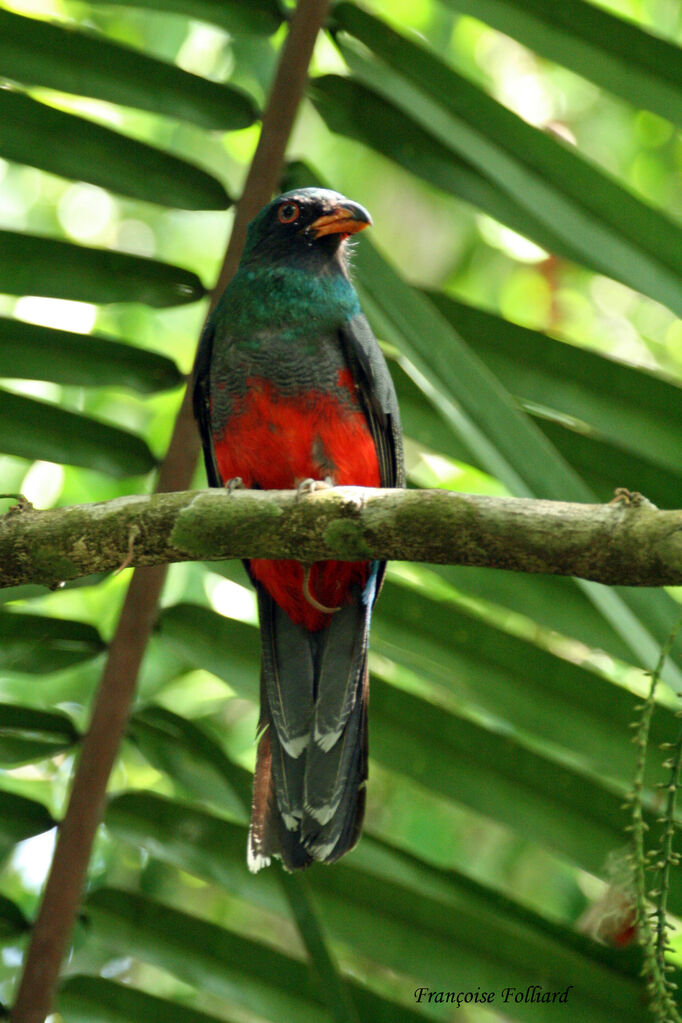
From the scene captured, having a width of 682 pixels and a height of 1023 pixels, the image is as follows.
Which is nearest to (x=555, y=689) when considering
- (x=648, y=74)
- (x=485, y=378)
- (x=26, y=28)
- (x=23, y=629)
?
(x=485, y=378)

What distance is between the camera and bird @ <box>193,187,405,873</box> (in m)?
3.31

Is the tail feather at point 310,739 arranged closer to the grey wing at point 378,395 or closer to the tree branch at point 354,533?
the grey wing at point 378,395

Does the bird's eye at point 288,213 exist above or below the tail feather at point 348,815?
above

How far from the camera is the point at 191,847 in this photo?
10.2 feet

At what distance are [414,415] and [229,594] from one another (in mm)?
2692

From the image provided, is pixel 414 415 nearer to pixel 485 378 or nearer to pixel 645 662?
pixel 485 378

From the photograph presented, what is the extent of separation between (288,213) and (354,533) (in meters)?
1.65

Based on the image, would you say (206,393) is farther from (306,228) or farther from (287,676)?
(287,676)

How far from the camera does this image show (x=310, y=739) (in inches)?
132

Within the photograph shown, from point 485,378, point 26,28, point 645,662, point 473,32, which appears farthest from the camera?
point 473,32

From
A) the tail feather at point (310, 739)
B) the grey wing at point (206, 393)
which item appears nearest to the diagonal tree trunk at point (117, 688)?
the grey wing at point (206, 393)

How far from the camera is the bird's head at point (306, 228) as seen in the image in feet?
11.9

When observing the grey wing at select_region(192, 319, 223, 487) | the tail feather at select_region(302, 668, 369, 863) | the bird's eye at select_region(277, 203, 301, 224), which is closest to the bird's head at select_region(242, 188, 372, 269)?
the bird's eye at select_region(277, 203, 301, 224)

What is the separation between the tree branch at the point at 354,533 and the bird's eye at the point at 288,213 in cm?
138
